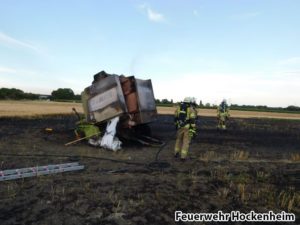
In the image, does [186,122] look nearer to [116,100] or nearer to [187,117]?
[187,117]

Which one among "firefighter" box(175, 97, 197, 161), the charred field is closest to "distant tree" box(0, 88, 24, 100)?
the charred field

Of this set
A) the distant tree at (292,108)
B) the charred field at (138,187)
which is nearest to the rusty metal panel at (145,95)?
the charred field at (138,187)

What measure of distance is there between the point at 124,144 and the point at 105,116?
4.79 ft

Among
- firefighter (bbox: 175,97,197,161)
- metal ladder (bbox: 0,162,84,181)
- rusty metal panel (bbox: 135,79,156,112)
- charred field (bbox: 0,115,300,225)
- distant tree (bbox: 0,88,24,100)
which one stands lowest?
charred field (bbox: 0,115,300,225)

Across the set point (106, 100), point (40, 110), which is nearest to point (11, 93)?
point (40, 110)

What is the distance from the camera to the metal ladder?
7.36m

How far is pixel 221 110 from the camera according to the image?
20.2 m

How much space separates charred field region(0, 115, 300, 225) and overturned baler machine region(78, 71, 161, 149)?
1.37 meters

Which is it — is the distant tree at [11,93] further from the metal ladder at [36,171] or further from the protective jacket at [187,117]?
the metal ladder at [36,171]

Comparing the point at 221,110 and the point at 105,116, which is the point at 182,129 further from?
the point at 221,110

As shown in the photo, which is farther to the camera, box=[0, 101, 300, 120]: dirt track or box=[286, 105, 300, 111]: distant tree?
box=[286, 105, 300, 111]: distant tree

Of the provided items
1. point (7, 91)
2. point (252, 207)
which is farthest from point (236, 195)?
point (7, 91)

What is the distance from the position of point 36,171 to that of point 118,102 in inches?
186

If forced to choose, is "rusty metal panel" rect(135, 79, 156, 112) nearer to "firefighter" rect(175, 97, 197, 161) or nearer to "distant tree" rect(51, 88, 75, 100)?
"firefighter" rect(175, 97, 197, 161)
